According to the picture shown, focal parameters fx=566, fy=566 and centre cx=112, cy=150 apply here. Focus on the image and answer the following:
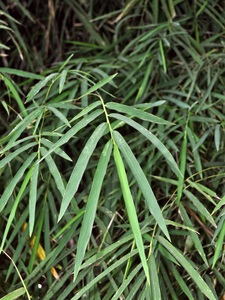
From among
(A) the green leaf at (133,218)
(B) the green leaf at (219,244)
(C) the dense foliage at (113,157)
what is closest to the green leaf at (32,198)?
(C) the dense foliage at (113,157)

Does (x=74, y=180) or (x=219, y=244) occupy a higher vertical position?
(x=74, y=180)

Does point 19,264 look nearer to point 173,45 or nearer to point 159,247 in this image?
point 159,247

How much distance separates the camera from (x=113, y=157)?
3.84 ft

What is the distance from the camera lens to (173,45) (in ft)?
4.58

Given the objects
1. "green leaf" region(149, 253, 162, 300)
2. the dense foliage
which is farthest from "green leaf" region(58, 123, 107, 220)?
"green leaf" region(149, 253, 162, 300)

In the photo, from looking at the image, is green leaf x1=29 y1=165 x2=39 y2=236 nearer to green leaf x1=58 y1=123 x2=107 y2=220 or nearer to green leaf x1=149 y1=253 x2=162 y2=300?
green leaf x1=58 y1=123 x2=107 y2=220

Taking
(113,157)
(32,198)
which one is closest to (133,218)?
(32,198)

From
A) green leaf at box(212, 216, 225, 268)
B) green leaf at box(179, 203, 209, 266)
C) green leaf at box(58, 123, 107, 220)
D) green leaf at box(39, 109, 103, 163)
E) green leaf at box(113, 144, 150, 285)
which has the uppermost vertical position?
green leaf at box(39, 109, 103, 163)

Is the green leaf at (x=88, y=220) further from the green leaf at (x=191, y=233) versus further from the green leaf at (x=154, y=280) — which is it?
the green leaf at (x=191, y=233)

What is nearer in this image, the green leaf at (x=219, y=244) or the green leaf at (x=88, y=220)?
the green leaf at (x=88, y=220)

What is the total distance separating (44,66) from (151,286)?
82 centimetres

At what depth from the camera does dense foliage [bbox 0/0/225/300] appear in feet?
2.75

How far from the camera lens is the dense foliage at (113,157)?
0.84 meters

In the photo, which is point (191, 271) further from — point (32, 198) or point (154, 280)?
point (32, 198)
